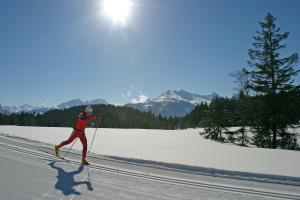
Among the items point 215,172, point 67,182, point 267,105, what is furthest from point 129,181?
point 267,105

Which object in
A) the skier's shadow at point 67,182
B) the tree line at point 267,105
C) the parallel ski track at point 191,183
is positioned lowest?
the skier's shadow at point 67,182

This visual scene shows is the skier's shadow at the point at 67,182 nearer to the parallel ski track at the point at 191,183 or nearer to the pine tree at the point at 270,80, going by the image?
the parallel ski track at the point at 191,183

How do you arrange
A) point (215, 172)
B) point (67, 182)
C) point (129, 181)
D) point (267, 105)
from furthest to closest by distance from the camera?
point (267, 105) → point (215, 172) → point (129, 181) → point (67, 182)

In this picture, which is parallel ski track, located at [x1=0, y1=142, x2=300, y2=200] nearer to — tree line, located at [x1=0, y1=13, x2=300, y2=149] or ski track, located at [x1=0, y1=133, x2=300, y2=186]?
ski track, located at [x1=0, y1=133, x2=300, y2=186]

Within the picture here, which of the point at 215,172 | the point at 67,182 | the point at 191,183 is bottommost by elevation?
the point at 67,182

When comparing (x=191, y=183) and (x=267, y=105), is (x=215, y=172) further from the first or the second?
(x=267, y=105)

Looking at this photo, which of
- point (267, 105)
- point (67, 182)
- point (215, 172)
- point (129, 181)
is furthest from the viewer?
point (267, 105)

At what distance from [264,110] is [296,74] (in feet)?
13.9

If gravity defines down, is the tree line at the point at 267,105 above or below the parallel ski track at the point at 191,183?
above

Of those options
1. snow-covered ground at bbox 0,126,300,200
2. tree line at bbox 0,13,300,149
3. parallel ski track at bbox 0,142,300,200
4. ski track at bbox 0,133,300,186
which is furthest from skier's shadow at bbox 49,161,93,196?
tree line at bbox 0,13,300,149

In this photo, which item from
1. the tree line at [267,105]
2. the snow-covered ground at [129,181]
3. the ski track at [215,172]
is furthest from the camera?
the tree line at [267,105]

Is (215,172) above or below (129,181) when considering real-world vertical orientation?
above

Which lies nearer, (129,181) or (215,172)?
(129,181)

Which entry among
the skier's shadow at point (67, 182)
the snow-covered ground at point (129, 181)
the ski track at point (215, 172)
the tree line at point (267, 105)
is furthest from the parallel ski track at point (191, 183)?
the tree line at point (267, 105)
